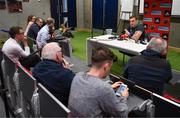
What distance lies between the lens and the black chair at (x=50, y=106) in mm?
1434

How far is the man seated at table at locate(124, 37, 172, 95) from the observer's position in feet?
7.37

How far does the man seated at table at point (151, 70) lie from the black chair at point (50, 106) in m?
1.03

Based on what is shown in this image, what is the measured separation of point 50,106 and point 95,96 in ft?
1.23

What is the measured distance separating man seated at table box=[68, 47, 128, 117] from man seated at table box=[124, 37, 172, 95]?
680 mm

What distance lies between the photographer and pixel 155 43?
2.46 metres

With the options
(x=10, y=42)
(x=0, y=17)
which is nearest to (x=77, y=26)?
(x=0, y=17)

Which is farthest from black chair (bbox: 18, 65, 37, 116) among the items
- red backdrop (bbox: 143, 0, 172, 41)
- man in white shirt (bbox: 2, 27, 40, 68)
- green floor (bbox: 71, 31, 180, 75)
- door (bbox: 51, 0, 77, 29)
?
door (bbox: 51, 0, 77, 29)

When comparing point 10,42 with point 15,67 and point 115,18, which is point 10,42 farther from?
point 115,18

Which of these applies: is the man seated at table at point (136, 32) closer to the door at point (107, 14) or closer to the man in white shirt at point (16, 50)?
the man in white shirt at point (16, 50)

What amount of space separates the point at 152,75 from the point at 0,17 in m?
7.91

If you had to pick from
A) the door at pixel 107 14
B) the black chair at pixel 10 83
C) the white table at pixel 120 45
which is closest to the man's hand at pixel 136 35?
the white table at pixel 120 45

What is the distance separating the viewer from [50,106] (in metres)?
1.63

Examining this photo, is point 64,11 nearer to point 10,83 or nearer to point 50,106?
point 10,83

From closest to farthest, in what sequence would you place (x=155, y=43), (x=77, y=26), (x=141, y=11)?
1. (x=155, y=43)
2. (x=141, y=11)
3. (x=77, y=26)
